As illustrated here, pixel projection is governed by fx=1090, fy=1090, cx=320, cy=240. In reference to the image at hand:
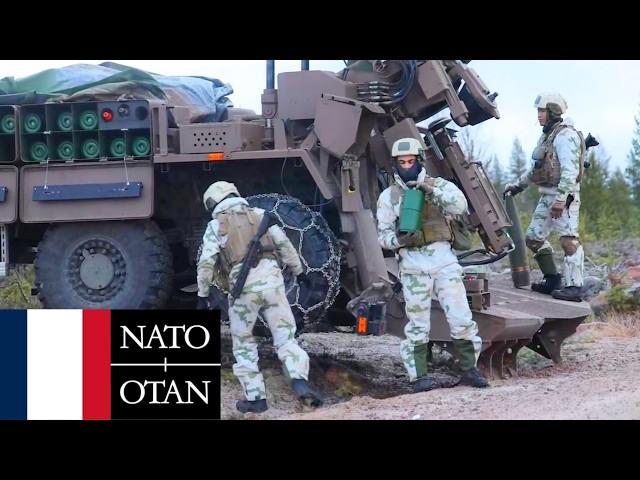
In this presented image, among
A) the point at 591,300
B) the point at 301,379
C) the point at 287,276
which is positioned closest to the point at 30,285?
the point at 287,276

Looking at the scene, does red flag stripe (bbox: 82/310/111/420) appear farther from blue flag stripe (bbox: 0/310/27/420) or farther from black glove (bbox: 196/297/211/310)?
black glove (bbox: 196/297/211/310)

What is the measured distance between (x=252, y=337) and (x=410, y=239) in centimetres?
143

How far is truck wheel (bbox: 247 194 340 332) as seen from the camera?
8.88 metres

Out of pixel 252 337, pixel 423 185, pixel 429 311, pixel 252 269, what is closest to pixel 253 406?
pixel 252 337

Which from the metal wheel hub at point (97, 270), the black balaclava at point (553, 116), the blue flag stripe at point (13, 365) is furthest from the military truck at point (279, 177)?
the blue flag stripe at point (13, 365)

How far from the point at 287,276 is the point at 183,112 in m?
1.73

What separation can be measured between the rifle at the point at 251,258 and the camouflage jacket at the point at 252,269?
0.19 feet

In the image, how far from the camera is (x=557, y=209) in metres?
9.87

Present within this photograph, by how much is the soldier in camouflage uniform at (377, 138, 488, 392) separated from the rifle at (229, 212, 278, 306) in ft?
3.18

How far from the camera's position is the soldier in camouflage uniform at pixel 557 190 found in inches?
390

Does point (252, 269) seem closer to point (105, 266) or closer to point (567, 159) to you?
point (105, 266)

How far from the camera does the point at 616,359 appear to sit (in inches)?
388

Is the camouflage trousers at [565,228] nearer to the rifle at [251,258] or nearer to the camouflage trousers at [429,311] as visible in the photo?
the camouflage trousers at [429,311]

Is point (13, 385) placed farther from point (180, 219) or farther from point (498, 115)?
point (498, 115)
